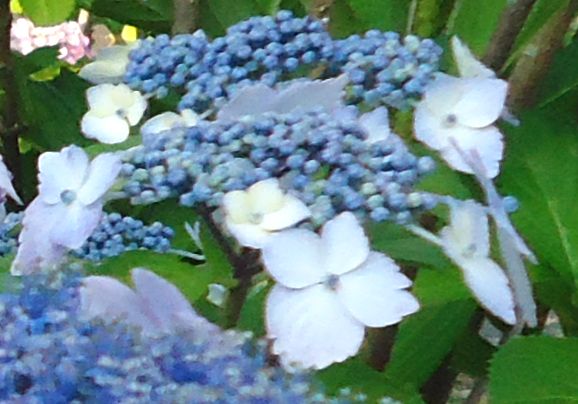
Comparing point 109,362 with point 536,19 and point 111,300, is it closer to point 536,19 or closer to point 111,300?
point 111,300

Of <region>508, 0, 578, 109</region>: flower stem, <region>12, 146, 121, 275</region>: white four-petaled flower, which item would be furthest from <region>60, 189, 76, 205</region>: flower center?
<region>508, 0, 578, 109</region>: flower stem

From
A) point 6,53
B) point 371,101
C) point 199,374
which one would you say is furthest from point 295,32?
point 6,53

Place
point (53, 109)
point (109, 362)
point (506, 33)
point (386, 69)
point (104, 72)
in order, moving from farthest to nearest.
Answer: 1. point (53, 109)
2. point (506, 33)
3. point (104, 72)
4. point (386, 69)
5. point (109, 362)

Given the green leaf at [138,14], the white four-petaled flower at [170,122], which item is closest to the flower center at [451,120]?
the white four-petaled flower at [170,122]

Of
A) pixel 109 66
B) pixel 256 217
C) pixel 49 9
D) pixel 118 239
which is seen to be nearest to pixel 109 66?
pixel 109 66

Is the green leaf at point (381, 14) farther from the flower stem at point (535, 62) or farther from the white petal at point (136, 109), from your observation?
the white petal at point (136, 109)

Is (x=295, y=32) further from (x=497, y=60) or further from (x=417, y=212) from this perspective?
(x=497, y=60)
